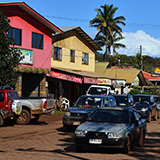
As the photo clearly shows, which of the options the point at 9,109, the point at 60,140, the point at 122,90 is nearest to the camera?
the point at 60,140

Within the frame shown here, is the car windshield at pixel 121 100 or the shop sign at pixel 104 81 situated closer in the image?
the car windshield at pixel 121 100

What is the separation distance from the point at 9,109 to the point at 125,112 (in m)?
8.01

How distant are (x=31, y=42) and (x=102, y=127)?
19493 millimetres

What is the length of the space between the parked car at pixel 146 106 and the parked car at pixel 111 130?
12079mm

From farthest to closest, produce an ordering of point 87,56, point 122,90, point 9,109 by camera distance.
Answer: point 122,90
point 87,56
point 9,109

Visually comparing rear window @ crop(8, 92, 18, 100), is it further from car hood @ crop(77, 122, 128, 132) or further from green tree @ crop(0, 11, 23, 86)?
car hood @ crop(77, 122, 128, 132)

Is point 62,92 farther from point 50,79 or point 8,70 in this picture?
point 8,70

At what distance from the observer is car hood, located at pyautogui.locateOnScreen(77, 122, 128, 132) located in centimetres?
1111

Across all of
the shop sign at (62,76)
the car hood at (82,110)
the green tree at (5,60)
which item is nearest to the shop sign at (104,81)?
the shop sign at (62,76)

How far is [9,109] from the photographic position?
18656 millimetres

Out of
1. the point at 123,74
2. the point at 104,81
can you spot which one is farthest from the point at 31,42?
the point at 123,74

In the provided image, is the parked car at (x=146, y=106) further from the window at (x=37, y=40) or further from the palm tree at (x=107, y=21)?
the palm tree at (x=107, y=21)

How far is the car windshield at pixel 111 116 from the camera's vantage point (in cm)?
1220

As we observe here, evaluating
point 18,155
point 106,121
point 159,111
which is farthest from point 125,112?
point 159,111
